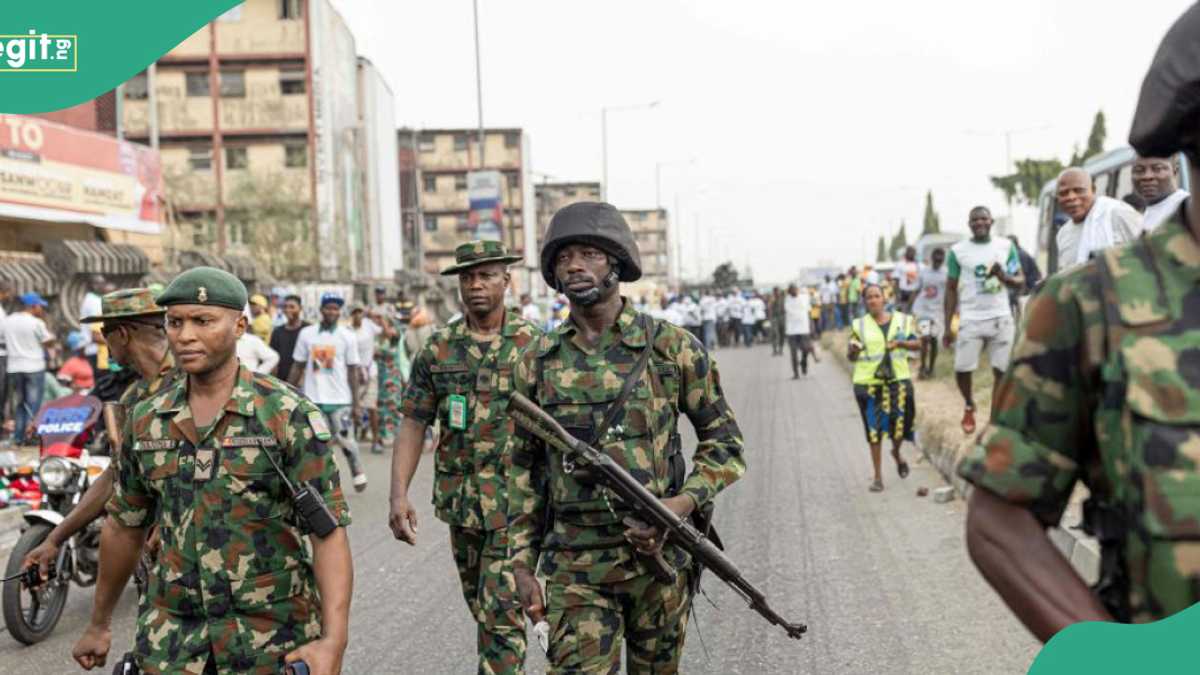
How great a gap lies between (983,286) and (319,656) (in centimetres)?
815

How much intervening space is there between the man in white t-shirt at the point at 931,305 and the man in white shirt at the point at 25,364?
1112 centimetres

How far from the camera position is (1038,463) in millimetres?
1649

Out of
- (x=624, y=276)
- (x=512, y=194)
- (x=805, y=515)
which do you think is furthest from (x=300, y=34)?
(x=624, y=276)

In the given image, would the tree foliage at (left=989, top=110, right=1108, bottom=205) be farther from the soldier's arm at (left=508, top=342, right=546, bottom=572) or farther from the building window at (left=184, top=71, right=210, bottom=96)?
the soldier's arm at (left=508, top=342, right=546, bottom=572)

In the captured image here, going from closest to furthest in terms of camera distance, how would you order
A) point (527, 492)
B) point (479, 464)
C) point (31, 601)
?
point (527, 492) < point (479, 464) < point (31, 601)

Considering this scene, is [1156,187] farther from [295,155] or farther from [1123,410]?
[295,155]

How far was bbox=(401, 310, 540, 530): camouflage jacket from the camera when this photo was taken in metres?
5.08

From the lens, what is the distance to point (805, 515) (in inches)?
376

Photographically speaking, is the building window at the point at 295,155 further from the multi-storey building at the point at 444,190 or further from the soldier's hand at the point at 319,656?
the soldier's hand at the point at 319,656

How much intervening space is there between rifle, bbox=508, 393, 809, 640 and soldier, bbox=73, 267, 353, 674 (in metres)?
0.62

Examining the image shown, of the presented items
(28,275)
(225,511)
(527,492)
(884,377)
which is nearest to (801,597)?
(527,492)

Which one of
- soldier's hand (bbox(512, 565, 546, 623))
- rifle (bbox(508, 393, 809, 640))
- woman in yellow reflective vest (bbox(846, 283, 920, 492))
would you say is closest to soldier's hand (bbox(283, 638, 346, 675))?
soldier's hand (bbox(512, 565, 546, 623))

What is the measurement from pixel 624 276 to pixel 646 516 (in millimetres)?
810

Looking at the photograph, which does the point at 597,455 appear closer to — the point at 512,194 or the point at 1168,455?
the point at 1168,455
